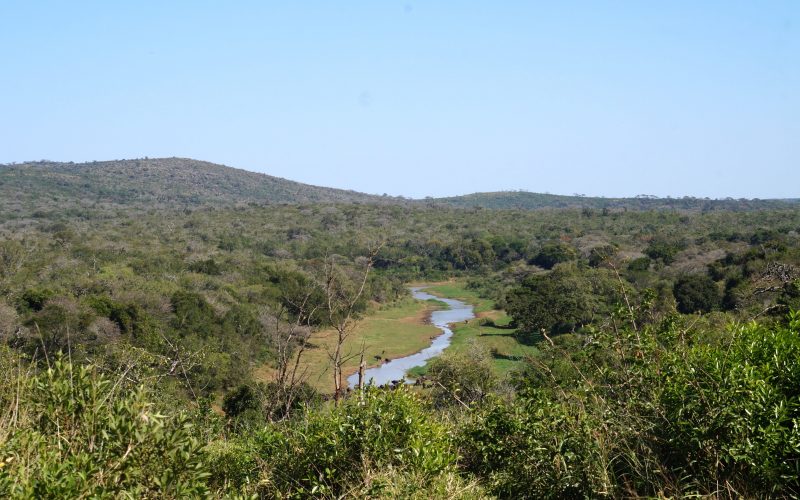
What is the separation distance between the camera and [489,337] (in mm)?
36875

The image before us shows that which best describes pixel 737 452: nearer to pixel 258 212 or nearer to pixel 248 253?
pixel 248 253

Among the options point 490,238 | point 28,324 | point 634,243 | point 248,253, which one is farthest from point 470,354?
point 490,238

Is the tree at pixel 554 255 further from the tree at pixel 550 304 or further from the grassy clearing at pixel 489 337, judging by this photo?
the tree at pixel 550 304

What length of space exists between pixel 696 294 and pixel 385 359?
1538cm

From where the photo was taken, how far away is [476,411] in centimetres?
864

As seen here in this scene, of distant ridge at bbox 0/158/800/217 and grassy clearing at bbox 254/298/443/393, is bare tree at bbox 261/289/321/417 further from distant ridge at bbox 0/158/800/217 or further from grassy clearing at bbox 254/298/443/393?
distant ridge at bbox 0/158/800/217

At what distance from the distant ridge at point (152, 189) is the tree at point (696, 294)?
225ft

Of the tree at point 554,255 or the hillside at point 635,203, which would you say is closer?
the tree at point 554,255

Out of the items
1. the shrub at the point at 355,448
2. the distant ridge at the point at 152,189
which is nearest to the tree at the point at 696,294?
the shrub at the point at 355,448

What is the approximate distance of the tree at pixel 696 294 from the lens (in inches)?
1346

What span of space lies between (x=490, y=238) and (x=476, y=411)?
226 feet

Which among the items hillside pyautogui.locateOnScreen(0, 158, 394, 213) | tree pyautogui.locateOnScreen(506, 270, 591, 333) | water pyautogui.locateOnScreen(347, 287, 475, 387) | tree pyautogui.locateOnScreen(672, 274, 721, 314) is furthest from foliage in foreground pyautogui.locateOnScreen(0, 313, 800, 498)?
hillside pyautogui.locateOnScreen(0, 158, 394, 213)

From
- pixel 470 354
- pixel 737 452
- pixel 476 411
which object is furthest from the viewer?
pixel 470 354

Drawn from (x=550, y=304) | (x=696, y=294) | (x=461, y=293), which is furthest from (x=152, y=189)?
(x=696, y=294)
